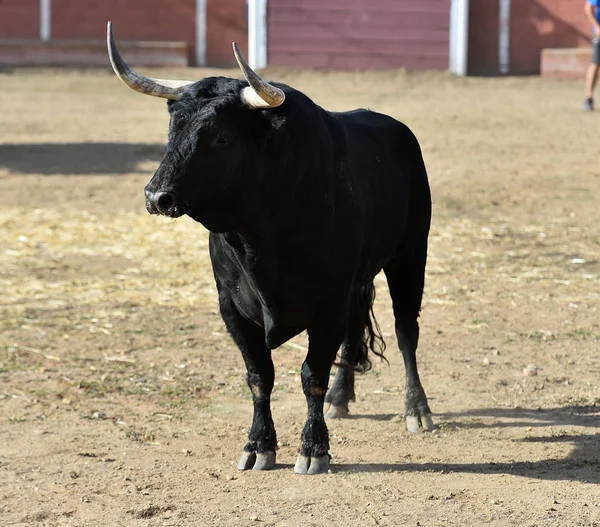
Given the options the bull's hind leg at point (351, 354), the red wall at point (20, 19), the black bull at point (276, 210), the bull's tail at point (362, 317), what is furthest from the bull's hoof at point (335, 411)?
the red wall at point (20, 19)

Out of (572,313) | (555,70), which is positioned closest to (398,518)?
(572,313)

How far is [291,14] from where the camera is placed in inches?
814

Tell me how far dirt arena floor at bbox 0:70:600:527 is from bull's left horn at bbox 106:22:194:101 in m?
1.60

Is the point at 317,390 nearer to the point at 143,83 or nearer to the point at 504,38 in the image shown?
the point at 143,83

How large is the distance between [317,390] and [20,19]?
17480mm

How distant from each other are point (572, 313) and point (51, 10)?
50.8 feet

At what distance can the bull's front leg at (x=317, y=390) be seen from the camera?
4.92 metres

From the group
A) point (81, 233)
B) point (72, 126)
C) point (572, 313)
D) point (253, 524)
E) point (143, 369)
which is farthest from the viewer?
point (72, 126)

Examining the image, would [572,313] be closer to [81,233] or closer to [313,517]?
[313,517]

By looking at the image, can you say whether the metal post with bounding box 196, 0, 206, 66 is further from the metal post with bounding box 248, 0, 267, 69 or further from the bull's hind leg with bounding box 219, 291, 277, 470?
the bull's hind leg with bounding box 219, 291, 277, 470

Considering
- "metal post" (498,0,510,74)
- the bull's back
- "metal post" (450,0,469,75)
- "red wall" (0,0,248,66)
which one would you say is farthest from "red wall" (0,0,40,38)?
the bull's back

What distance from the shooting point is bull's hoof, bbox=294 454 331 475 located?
16.1 feet

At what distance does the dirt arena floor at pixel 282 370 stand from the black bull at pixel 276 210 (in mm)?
494

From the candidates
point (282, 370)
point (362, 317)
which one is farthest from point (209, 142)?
point (282, 370)
